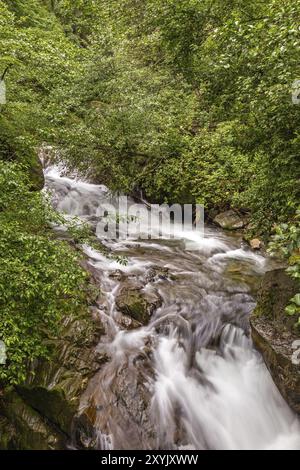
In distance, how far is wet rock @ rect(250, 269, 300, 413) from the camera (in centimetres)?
515

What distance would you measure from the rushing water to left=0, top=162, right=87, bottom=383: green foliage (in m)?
1.15

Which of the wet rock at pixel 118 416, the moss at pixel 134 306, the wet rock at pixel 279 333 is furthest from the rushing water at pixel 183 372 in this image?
the wet rock at pixel 279 333

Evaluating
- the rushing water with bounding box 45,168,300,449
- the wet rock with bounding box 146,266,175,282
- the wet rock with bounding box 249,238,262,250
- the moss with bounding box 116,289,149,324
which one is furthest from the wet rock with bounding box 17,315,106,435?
the wet rock with bounding box 249,238,262,250

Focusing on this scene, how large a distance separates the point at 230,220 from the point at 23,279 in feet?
24.7

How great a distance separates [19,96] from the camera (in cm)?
→ 830

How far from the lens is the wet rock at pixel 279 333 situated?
16.9 ft

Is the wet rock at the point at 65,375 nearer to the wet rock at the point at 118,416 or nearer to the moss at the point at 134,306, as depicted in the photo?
the wet rock at the point at 118,416

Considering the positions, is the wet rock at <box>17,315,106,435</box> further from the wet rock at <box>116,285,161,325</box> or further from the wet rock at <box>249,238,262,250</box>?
the wet rock at <box>249,238,262,250</box>

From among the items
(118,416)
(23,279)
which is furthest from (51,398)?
(23,279)

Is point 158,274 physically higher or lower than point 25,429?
higher

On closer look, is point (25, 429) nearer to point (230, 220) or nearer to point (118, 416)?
point (118, 416)

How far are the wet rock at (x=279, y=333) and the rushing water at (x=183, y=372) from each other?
1.99 feet

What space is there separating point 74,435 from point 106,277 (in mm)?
3172

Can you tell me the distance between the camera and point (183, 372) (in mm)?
6070
